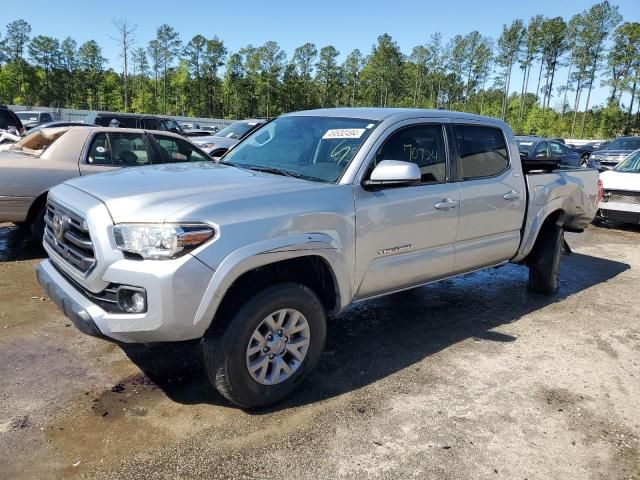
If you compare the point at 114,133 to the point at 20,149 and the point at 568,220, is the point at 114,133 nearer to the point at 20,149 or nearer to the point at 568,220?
the point at 20,149

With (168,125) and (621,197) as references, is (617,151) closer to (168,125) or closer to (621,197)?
(621,197)

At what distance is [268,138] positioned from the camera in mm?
4516

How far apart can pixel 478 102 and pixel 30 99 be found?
214ft

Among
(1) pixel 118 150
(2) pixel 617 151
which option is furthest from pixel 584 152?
(1) pixel 118 150

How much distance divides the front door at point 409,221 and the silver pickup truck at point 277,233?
1cm

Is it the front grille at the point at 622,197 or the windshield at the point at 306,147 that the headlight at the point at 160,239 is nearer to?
the windshield at the point at 306,147

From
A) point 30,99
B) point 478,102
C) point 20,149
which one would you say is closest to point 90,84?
point 30,99

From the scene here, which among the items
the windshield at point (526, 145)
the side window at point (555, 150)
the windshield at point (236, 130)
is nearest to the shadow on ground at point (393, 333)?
the windshield at point (236, 130)

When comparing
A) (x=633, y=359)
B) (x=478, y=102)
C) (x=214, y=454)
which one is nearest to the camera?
(x=214, y=454)

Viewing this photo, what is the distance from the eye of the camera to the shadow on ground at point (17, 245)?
6616 mm

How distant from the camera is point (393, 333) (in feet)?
15.4

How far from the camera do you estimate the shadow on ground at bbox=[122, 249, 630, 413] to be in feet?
12.0

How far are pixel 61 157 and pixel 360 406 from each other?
5377 mm

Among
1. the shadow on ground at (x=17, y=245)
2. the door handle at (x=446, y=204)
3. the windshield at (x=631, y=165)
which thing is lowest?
the shadow on ground at (x=17, y=245)
